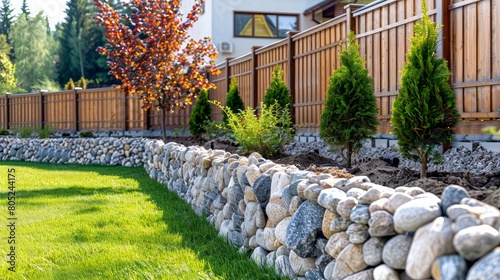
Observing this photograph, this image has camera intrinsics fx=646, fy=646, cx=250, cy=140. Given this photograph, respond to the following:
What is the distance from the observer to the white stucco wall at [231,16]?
23.5 m

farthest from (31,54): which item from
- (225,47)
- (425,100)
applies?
(425,100)

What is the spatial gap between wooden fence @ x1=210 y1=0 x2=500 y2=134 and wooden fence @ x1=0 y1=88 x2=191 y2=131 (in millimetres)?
7921

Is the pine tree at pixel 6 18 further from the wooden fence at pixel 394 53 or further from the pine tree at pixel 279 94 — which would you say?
the pine tree at pixel 279 94

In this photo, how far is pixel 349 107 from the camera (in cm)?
613

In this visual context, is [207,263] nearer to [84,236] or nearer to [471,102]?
[84,236]

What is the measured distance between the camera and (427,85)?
494 centimetres

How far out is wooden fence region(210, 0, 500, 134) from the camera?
251 inches

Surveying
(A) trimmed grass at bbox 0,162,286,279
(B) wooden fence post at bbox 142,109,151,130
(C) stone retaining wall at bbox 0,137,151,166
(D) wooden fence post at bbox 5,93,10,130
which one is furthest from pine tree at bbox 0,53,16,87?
(A) trimmed grass at bbox 0,162,286,279

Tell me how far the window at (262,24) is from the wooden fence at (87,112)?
5.27m

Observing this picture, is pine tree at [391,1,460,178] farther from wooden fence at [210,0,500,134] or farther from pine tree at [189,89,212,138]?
pine tree at [189,89,212,138]

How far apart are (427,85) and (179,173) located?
13.2ft

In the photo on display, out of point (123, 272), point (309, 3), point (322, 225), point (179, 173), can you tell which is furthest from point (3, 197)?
point (309, 3)

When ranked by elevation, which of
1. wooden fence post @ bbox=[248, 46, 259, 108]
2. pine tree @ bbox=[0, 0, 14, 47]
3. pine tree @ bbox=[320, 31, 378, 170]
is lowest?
pine tree @ bbox=[320, 31, 378, 170]

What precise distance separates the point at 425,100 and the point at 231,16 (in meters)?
19.4
